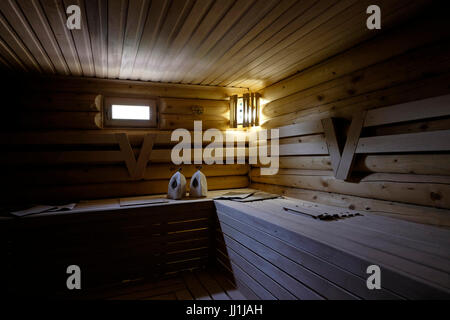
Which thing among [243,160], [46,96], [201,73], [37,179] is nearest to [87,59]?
[46,96]

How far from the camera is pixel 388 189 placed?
2.54 meters

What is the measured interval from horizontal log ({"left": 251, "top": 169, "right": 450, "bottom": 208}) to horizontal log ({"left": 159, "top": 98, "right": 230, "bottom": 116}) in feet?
5.95

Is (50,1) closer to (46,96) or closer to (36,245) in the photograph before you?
(46,96)

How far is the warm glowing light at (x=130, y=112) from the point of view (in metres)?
4.05

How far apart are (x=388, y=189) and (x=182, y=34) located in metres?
2.49

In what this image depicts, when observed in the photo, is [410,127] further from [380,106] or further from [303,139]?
[303,139]

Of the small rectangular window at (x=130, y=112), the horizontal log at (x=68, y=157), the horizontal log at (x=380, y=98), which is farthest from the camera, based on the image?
the small rectangular window at (x=130, y=112)

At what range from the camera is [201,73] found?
382 cm

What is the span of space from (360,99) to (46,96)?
4044 mm

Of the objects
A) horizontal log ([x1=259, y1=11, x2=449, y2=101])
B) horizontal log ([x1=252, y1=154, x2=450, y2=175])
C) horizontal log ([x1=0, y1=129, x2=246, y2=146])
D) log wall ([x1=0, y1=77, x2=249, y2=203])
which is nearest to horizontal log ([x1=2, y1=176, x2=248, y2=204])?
log wall ([x1=0, y1=77, x2=249, y2=203])

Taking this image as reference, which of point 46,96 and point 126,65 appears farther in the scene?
point 46,96

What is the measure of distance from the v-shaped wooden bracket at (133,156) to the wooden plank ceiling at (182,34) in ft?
3.05

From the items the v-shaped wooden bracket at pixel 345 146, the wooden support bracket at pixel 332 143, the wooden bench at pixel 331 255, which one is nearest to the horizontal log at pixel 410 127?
the v-shaped wooden bracket at pixel 345 146

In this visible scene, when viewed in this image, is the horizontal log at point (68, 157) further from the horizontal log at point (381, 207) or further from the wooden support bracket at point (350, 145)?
the wooden support bracket at point (350, 145)
